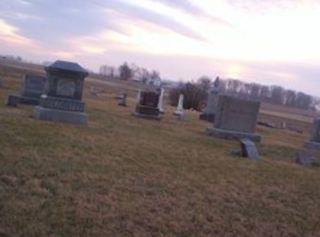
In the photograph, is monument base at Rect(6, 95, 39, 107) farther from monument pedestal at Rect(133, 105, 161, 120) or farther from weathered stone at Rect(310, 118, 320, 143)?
weathered stone at Rect(310, 118, 320, 143)

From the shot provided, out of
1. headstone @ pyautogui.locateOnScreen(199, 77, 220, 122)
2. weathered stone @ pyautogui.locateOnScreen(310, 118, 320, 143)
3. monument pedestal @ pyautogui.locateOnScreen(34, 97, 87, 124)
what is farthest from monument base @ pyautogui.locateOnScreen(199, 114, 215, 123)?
monument pedestal @ pyautogui.locateOnScreen(34, 97, 87, 124)

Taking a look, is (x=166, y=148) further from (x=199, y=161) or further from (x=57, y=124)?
(x=57, y=124)

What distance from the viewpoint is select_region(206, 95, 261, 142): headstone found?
64.2ft

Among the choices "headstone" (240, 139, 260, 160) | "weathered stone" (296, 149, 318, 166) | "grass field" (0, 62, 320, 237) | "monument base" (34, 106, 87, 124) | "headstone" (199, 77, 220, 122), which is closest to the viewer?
"grass field" (0, 62, 320, 237)

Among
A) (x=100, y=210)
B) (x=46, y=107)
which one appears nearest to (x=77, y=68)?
(x=46, y=107)

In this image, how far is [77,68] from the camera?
1709cm

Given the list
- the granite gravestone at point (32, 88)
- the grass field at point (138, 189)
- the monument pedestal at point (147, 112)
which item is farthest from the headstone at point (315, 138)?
the granite gravestone at point (32, 88)

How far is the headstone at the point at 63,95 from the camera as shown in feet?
53.9

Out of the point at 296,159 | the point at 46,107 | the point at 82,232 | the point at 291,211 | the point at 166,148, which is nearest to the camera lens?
the point at 82,232

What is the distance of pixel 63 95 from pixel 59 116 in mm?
810

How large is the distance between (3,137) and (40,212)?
5063 millimetres

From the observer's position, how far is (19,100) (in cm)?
2097

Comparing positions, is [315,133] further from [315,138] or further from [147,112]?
[147,112]

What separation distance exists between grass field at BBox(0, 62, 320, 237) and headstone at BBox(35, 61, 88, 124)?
82.3 inches
